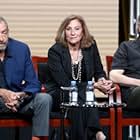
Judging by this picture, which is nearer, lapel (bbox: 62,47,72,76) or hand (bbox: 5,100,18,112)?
hand (bbox: 5,100,18,112)

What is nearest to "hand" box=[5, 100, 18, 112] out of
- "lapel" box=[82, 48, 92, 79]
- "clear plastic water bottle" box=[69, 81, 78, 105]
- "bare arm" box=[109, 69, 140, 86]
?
"clear plastic water bottle" box=[69, 81, 78, 105]

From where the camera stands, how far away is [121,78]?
6340mm

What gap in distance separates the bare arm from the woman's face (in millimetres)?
506

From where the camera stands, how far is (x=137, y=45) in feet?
21.6

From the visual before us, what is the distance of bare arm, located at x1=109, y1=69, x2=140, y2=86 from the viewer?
20.7ft

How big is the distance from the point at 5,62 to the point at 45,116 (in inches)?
27.5

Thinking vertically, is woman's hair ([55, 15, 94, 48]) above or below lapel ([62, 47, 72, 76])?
above

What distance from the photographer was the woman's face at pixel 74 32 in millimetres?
6266

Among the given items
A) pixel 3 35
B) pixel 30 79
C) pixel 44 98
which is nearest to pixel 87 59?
pixel 30 79

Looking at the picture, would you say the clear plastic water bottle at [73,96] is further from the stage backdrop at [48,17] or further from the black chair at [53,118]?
the stage backdrop at [48,17]

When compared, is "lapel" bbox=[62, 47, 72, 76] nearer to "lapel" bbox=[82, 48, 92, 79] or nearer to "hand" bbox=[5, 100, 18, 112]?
"lapel" bbox=[82, 48, 92, 79]

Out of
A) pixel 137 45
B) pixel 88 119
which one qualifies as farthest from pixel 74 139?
pixel 137 45

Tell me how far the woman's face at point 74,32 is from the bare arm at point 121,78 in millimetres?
506

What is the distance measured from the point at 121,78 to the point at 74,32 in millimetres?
679
